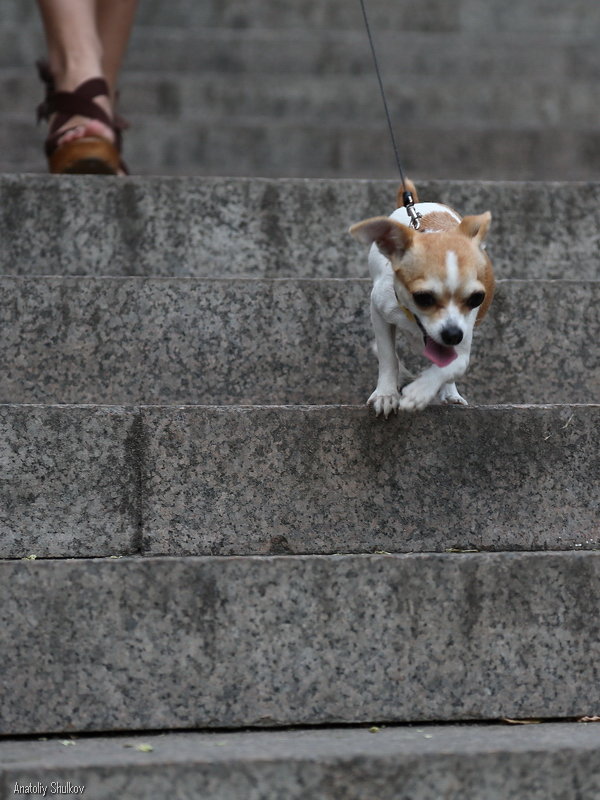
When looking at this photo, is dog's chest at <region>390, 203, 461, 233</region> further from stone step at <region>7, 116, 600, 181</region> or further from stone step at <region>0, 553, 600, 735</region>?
stone step at <region>7, 116, 600, 181</region>

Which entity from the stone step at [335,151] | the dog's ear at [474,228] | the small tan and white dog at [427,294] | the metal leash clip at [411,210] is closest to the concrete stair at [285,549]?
the small tan and white dog at [427,294]

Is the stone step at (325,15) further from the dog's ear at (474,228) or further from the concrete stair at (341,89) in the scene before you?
the dog's ear at (474,228)

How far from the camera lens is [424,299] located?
302 centimetres

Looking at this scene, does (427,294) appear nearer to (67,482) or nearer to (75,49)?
(67,482)

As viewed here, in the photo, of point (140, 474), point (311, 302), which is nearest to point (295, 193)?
point (311, 302)

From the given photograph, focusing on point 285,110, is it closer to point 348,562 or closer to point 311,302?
point 311,302

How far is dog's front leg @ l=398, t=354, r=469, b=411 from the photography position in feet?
10.2

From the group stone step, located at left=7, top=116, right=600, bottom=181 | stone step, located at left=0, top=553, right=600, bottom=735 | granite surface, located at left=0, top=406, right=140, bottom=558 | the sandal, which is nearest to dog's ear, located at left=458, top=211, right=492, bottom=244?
stone step, located at left=0, top=553, right=600, bottom=735

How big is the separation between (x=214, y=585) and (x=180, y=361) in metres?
0.99

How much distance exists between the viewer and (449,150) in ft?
19.0

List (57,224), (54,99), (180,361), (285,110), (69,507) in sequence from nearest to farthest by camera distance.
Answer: (69,507) < (180,361) < (57,224) < (54,99) < (285,110)

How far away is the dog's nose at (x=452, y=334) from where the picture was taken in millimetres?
A: 2961

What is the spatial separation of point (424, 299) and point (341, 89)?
12.7ft

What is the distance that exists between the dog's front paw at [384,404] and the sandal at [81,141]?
1940 mm
